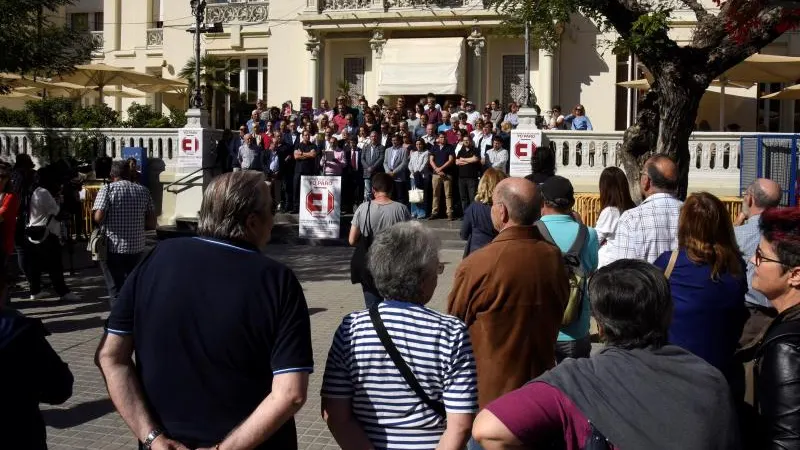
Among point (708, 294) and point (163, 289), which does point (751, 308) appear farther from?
point (163, 289)

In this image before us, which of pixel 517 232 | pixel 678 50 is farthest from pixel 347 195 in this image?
pixel 517 232

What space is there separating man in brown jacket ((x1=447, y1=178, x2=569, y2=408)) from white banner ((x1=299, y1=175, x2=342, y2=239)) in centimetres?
1346

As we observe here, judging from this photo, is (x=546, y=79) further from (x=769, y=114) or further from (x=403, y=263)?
(x=403, y=263)

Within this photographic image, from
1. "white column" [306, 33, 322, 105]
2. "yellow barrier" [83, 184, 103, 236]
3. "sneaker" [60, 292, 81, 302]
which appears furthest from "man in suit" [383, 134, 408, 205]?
"white column" [306, 33, 322, 105]

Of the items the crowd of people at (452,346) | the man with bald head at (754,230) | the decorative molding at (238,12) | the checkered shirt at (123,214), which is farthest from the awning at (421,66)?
the crowd of people at (452,346)

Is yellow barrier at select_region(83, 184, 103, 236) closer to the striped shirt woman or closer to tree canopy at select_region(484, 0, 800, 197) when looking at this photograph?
tree canopy at select_region(484, 0, 800, 197)

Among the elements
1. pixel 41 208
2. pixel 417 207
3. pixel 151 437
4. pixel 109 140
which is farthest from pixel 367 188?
pixel 151 437

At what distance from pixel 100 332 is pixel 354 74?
23564 millimetres

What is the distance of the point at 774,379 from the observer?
270 centimetres

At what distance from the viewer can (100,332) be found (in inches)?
396

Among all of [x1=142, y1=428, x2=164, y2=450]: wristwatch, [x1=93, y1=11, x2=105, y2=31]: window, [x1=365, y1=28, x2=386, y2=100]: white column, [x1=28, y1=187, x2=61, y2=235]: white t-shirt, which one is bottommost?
[x1=142, y1=428, x2=164, y2=450]: wristwatch

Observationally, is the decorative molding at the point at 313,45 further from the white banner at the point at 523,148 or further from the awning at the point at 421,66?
the white banner at the point at 523,148

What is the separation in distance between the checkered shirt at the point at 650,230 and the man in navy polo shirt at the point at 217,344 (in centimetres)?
286

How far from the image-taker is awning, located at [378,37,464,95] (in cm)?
3019
